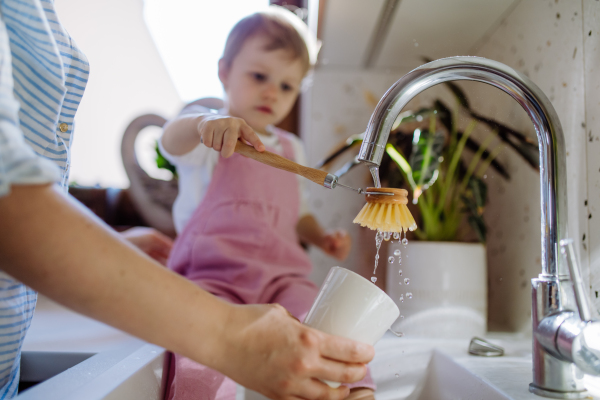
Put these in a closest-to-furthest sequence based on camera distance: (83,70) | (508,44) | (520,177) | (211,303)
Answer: (211,303) → (83,70) → (508,44) → (520,177)

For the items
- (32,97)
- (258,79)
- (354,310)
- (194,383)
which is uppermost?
(258,79)

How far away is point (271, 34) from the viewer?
0.77 metres

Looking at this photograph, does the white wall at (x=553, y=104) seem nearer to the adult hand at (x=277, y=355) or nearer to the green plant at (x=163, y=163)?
the adult hand at (x=277, y=355)

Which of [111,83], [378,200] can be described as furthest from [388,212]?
[111,83]

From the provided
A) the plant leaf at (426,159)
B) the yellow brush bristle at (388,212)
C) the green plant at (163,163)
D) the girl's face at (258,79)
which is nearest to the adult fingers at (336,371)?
the yellow brush bristle at (388,212)

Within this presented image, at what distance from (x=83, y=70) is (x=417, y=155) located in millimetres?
513

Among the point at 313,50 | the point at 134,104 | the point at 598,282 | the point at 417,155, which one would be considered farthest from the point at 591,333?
the point at 134,104

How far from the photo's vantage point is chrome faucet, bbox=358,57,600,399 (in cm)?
39

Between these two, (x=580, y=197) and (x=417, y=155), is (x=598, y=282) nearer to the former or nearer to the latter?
(x=580, y=197)

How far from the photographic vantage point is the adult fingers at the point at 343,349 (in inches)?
11.6

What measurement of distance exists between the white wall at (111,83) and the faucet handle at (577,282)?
1.66 feet

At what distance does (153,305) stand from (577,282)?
1.16 ft

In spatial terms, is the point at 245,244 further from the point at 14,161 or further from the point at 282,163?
the point at 14,161

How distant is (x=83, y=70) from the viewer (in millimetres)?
410
